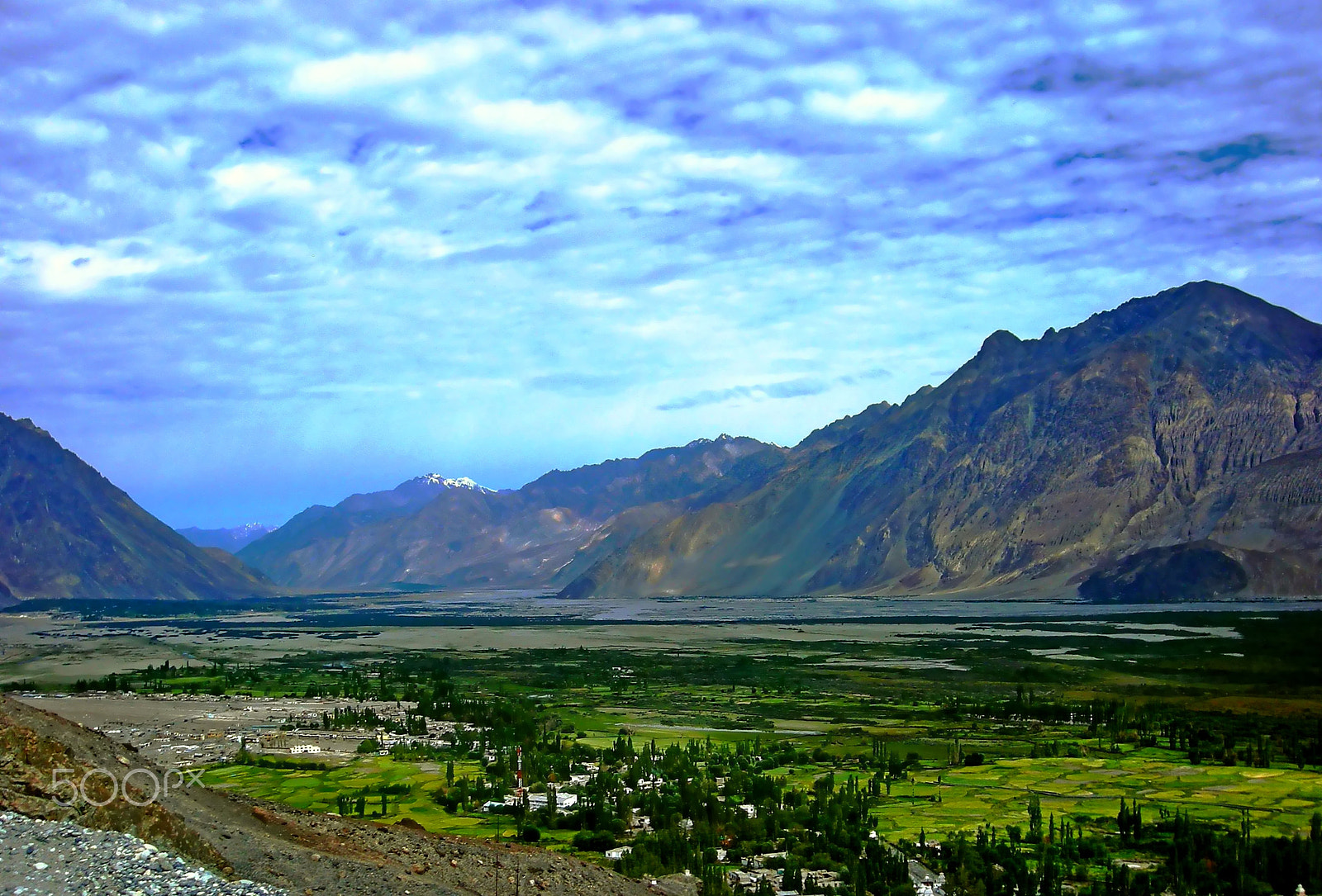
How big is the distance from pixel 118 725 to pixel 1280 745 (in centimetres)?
3943

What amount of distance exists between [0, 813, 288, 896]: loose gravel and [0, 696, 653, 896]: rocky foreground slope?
0.55m

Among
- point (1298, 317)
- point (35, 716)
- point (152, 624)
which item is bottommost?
point (152, 624)

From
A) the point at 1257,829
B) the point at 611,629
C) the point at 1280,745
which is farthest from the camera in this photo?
the point at 611,629

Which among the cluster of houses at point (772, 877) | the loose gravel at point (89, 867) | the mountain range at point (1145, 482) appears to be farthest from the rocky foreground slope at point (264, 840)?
the mountain range at point (1145, 482)

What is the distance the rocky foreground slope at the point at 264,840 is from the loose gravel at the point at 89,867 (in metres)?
0.55

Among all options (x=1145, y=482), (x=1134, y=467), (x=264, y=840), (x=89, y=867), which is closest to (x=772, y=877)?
(x=264, y=840)

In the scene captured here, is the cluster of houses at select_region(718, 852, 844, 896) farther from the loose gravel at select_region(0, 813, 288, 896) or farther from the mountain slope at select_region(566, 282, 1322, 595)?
the mountain slope at select_region(566, 282, 1322, 595)

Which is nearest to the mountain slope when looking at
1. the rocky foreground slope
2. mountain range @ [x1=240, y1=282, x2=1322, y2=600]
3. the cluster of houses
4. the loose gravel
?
mountain range @ [x1=240, y1=282, x2=1322, y2=600]

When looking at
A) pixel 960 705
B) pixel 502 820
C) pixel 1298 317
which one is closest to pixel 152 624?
pixel 960 705

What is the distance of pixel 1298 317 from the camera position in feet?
625

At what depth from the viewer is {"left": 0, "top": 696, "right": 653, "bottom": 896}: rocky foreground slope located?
13891 millimetres

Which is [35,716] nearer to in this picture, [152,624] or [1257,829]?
[1257,829]

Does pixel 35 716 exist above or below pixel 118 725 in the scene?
above

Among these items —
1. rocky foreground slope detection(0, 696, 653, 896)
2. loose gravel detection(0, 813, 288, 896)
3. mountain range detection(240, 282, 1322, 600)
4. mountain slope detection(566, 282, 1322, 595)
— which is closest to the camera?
loose gravel detection(0, 813, 288, 896)
